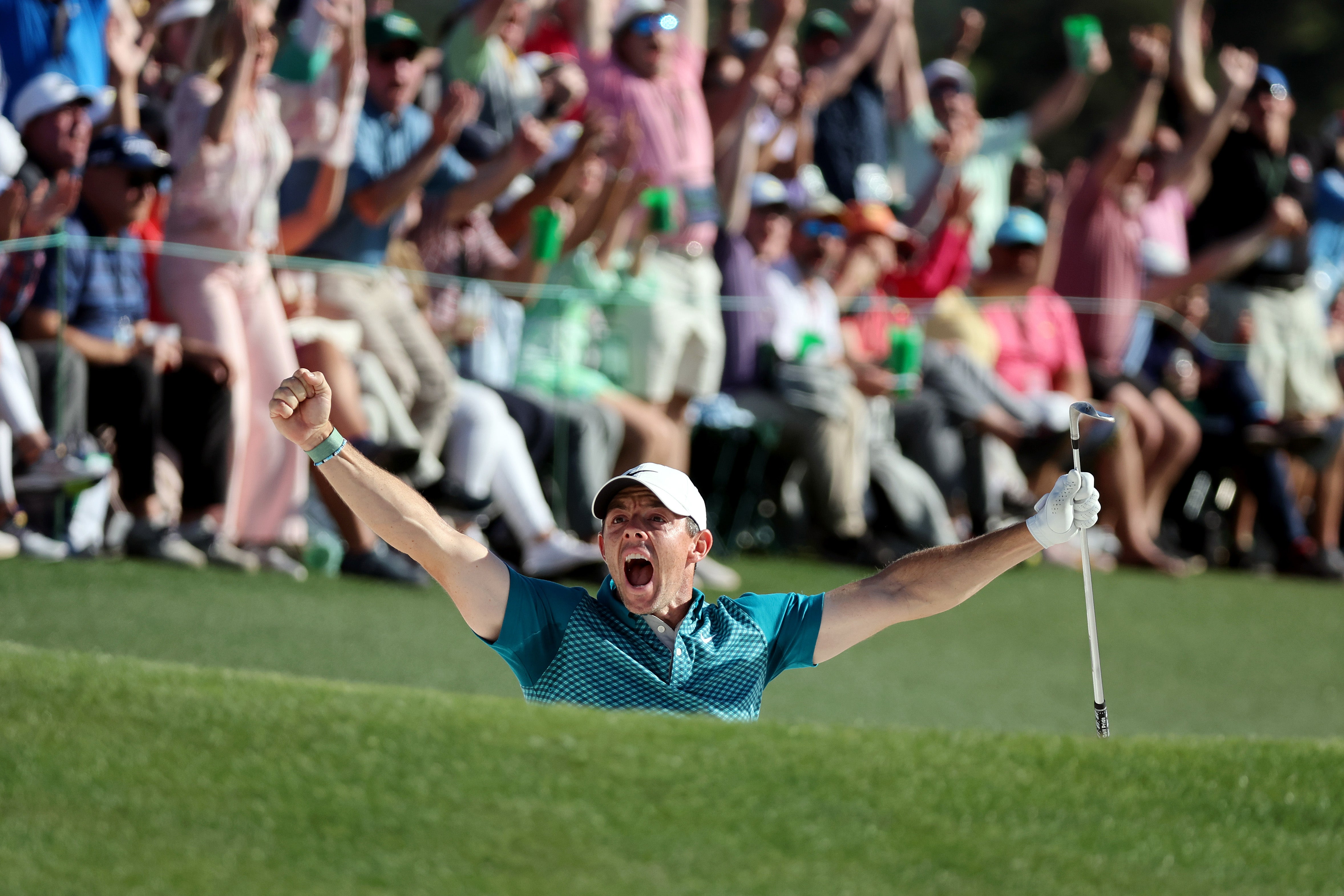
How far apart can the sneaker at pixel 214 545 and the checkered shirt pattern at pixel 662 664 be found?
4231 mm

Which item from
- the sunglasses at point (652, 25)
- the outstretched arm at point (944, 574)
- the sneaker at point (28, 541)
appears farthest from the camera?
the sunglasses at point (652, 25)

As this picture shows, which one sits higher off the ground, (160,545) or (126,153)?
(126,153)

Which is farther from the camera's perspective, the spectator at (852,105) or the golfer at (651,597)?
the spectator at (852,105)

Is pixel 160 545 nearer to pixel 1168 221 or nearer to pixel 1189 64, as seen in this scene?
pixel 1168 221

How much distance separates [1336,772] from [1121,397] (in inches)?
278

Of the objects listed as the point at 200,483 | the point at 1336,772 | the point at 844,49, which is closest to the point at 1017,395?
the point at 844,49

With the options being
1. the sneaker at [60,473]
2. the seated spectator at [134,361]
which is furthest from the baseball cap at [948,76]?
the sneaker at [60,473]

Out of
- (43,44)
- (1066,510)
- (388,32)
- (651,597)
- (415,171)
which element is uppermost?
(1066,510)

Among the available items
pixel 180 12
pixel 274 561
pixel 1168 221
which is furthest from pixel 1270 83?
pixel 274 561

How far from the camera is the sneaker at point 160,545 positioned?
8.37 metres

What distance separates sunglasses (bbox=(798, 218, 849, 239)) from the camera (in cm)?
Answer: 1142

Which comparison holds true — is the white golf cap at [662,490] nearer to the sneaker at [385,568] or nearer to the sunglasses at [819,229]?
the sneaker at [385,568]

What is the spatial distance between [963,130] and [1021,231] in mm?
1584

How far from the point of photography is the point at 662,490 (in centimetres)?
444
